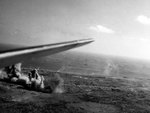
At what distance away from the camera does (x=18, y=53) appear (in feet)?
4.09

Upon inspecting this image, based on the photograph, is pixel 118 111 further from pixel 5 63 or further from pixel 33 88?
pixel 5 63

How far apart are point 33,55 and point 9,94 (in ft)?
105

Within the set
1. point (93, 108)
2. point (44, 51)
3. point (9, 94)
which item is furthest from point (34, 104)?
point (44, 51)

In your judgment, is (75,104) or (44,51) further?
(75,104)

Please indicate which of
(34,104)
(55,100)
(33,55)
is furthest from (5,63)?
(55,100)

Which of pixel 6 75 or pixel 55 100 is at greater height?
pixel 6 75

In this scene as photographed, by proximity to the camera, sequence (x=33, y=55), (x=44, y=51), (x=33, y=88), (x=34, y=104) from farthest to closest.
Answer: (x=33, y=88)
(x=34, y=104)
(x=44, y=51)
(x=33, y=55)

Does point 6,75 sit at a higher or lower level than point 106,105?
higher

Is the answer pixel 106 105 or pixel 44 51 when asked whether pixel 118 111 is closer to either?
pixel 106 105

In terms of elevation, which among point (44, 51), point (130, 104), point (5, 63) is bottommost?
point (130, 104)

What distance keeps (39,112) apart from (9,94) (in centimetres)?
1009

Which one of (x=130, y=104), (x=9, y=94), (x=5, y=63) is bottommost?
(x=130, y=104)

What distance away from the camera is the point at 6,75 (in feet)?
148

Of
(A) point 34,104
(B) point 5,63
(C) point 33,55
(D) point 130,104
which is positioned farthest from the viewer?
(D) point 130,104
